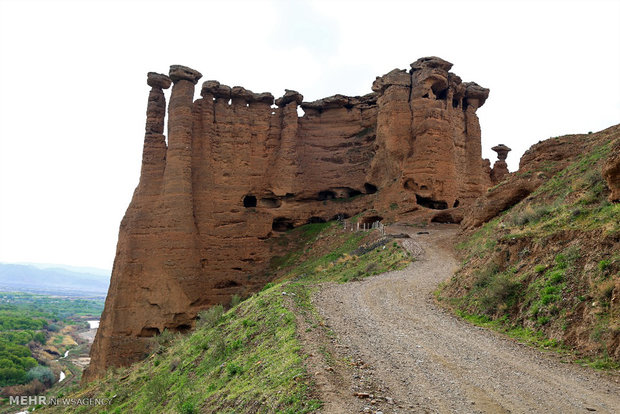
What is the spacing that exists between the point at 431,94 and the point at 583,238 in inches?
1179

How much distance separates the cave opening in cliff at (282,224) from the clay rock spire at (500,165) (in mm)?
23682

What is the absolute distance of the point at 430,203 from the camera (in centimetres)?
3875

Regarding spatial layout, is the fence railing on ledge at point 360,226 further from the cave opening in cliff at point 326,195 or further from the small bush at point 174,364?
the small bush at point 174,364

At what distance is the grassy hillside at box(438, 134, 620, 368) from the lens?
30.9ft

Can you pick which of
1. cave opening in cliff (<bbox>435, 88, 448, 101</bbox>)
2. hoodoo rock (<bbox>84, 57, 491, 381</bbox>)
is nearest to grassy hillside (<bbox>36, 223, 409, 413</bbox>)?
hoodoo rock (<bbox>84, 57, 491, 381</bbox>)

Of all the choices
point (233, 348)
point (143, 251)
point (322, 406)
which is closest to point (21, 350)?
point (143, 251)

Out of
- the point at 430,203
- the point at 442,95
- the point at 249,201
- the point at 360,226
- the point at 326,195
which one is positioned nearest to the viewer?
the point at 360,226

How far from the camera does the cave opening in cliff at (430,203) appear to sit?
3825 cm

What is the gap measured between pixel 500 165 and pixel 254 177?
2815 centimetres

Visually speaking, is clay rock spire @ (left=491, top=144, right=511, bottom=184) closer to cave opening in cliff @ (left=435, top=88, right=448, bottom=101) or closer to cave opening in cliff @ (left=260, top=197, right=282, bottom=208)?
cave opening in cliff @ (left=435, top=88, right=448, bottom=101)

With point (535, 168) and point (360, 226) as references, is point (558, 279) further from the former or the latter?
point (360, 226)

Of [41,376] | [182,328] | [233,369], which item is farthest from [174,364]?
[41,376]

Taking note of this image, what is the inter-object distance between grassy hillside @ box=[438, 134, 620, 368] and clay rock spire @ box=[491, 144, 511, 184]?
31.3 metres

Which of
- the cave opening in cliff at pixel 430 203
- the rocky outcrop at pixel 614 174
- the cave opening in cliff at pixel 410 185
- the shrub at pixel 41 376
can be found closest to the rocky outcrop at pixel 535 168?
the rocky outcrop at pixel 614 174
